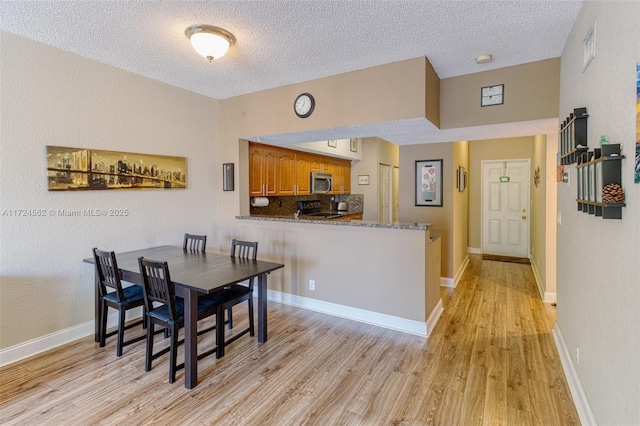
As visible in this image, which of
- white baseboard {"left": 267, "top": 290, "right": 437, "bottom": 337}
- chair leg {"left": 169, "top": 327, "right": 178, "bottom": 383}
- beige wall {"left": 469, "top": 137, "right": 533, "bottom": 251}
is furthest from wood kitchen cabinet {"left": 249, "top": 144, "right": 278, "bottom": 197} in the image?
beige wall {"left": 469, "top": 137, "right": 533, "bottom": 251}

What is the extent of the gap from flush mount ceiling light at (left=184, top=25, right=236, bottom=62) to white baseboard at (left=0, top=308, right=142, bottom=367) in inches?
106

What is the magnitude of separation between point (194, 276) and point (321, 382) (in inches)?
49.2

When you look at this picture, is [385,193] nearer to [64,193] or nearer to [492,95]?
[492,95]

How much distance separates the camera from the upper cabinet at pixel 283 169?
4707 mm

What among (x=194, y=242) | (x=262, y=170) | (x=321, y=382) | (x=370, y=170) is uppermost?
(x=370, y=170)

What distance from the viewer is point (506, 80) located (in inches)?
118

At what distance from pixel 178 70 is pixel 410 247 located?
2926 millimetres

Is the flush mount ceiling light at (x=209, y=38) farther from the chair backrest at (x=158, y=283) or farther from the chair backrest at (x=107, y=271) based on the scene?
the chair backrest at (x=107, y=271)

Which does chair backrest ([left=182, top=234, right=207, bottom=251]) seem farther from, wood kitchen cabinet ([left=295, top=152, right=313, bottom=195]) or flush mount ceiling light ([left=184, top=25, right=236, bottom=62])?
wood kitchen cabinet ([left=295, top=152, right=313, bottom=195])

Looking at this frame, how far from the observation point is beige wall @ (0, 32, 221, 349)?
2600 mm

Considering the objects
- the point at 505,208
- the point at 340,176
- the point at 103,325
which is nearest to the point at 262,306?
the point at 103,325

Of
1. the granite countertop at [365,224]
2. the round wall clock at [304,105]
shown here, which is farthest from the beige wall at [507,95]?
the round wall clock at [304,105]

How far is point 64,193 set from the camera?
2900 mm

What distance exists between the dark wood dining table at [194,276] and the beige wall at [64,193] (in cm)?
25
